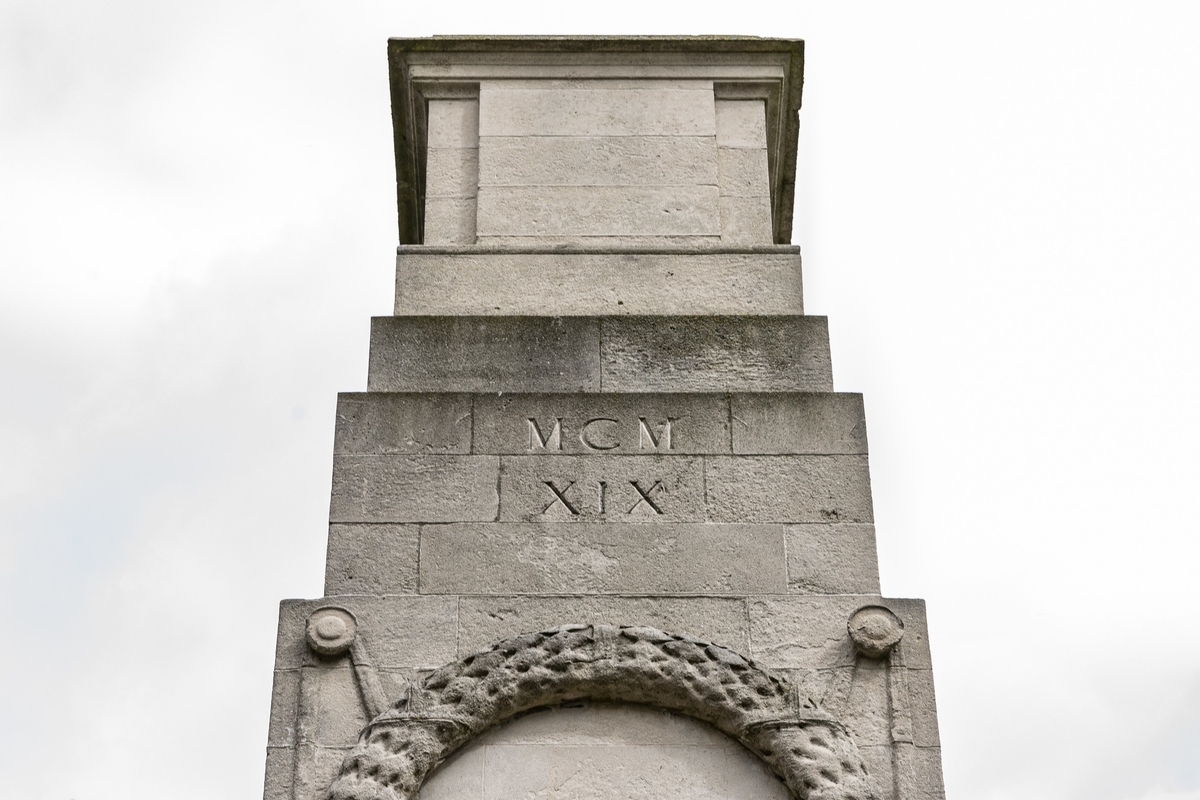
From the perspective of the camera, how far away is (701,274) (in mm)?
10945

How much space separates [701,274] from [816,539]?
2223 mm

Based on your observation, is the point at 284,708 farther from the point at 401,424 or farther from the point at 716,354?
the point at 716,354

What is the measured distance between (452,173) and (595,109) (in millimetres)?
1095

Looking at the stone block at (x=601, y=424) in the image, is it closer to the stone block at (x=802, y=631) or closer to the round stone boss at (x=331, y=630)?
the stone block at (x=802, y=631)

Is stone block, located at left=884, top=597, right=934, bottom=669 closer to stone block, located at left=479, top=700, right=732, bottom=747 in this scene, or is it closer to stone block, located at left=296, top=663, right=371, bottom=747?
stone block, located at left=479, top=700, right=732, bottom=747

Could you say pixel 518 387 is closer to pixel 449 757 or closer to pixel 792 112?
pixel 449 757

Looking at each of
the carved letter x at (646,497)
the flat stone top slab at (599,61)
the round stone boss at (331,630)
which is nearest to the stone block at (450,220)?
the flat stone top slab at (599,61)

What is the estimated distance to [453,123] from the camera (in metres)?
12.1

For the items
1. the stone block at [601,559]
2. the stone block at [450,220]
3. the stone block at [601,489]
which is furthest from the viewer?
the stone block at [450,220]

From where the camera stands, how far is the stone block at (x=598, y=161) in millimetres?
11562

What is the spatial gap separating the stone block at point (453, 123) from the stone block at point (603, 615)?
3946 mm

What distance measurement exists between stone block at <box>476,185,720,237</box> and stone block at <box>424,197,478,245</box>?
0.13 meters

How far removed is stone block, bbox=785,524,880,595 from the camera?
927 cm

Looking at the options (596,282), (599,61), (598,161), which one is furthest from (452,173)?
(596,282)
